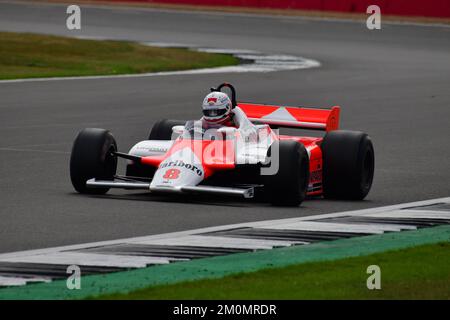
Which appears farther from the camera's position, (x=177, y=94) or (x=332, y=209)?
(x=177, y=94)

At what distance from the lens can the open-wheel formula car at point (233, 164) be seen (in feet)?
47.0

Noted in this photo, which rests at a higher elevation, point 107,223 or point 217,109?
point 217,109

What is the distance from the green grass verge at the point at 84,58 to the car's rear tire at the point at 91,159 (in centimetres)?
1639

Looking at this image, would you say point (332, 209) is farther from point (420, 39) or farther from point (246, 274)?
point (420, 39)

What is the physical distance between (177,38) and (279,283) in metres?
34.4

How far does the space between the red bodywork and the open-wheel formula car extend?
0.01 metres


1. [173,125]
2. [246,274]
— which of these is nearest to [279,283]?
[246,274]

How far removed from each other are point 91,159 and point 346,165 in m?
2.65

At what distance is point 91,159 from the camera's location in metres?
14.9

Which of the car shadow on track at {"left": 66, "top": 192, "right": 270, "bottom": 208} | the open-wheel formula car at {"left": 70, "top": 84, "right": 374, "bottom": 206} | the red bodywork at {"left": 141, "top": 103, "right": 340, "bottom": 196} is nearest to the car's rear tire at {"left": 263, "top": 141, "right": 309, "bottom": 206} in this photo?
the open-wheel formula car at {"left": 70, "top": 84, "right": 374, "bottom": 206}

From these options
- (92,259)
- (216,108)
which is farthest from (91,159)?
(92,259)

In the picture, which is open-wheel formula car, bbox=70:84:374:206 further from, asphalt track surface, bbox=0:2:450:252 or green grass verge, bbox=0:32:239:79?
green grass verge, bbox=0:32:239:79

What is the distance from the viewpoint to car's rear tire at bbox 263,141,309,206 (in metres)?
14.3

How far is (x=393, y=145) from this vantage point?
20.9m
